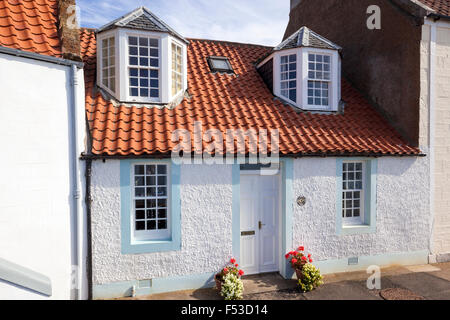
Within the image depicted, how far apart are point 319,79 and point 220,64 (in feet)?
10.9

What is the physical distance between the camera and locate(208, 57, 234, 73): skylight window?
9.32 m

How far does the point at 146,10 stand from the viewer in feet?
25.3

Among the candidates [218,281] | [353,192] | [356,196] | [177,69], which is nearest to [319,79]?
[353,192]

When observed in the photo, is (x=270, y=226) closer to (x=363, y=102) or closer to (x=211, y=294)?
(x=211, y=294)

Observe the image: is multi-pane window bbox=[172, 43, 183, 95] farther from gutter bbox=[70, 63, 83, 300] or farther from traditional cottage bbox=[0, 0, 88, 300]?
gutter bbox=[70, 63, 83, 300]

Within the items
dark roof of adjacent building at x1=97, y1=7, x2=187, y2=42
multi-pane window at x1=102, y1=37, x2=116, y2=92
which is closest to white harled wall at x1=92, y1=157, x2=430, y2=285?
multi-pane window at x1=102, y1=37, x2=116, y2=92

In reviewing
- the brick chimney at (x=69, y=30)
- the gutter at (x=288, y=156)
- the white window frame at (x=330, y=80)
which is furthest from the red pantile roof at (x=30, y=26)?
the white window frame at (x=330, y=80)

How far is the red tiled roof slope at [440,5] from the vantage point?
8509 millimetres

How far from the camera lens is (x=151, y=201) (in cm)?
661

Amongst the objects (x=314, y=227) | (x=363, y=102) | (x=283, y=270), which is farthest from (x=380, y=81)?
(x=283, y=270)

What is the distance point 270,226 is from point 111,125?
4.81 m

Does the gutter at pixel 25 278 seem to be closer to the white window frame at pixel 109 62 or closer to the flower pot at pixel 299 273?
the white window frame at pixel 109 62

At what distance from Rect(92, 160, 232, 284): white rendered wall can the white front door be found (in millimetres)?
619

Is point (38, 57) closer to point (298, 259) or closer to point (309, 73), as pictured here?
point (298, 259)
